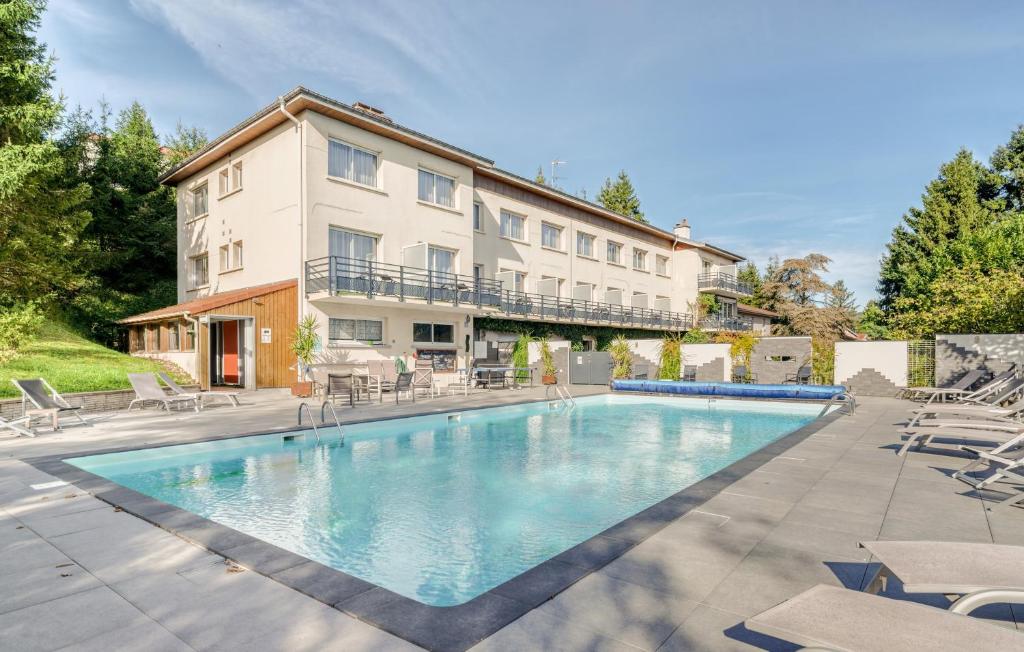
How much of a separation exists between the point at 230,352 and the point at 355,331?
4224 mm

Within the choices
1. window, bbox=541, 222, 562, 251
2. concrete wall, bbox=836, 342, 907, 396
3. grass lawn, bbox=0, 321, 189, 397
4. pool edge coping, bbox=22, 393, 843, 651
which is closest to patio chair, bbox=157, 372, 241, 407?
grass lawn, bbox=0, 321, 189, 397

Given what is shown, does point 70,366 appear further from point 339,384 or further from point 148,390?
point 339,384

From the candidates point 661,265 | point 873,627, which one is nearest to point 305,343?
point 873,627

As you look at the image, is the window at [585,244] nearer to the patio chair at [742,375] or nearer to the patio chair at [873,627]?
the patio chair at [742,375]

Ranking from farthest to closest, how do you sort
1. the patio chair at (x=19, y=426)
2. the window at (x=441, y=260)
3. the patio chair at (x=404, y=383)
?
the window at (x=441, y=260)
the patio chair at (x=404, y=383)
the patio chair at (x=19, y=426)

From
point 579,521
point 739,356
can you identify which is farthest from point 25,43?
point 739,356

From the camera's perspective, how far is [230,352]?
16906 millimetres

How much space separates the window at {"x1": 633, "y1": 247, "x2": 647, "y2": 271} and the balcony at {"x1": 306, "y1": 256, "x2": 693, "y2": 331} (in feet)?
12.7

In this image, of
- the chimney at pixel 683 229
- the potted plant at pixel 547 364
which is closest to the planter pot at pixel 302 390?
the potted plant at pixel 547 364

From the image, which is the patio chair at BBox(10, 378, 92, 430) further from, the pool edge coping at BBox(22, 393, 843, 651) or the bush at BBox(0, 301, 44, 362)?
the pool edge coping at BBox(22, 393, 843, 651)

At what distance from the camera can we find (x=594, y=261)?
2736 cm

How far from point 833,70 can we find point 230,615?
59.2 feet

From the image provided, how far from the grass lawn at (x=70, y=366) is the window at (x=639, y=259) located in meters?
23.6

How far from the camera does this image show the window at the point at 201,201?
1964 centimetres
